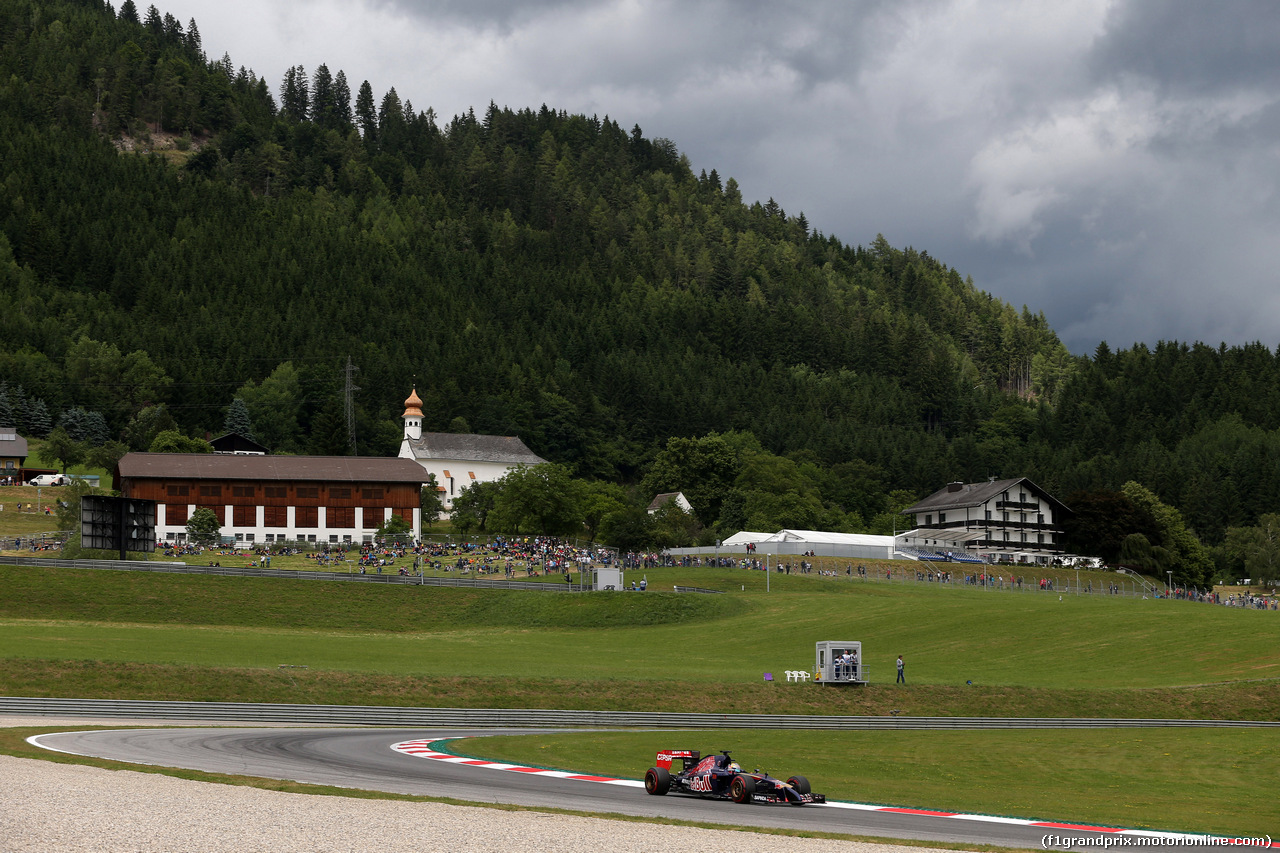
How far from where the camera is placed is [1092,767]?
29453 millimetres

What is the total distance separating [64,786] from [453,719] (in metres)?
20.8

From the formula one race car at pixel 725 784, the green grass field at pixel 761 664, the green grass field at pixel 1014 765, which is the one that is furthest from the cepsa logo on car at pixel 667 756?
the green grass field at pixel 761 664

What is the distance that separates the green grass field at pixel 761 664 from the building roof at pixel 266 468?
40.1 metres

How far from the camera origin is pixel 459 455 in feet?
610

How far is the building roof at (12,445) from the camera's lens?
15462 centimetres

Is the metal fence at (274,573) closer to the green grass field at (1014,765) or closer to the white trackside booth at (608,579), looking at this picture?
the white trackside booth at (608,579)

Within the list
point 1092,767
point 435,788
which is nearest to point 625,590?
point 1092,767

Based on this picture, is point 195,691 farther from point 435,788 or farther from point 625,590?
point 625,590

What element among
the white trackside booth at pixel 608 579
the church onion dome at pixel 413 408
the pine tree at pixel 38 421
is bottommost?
the white trackside booth at pixel 608 579

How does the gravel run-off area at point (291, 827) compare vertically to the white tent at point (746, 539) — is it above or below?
below

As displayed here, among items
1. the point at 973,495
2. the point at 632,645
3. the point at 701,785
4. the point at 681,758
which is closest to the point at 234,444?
the point at 973,495

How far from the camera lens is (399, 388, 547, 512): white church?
183 metres

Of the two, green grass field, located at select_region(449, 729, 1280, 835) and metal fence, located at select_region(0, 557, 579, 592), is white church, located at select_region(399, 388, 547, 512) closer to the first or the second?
metal fence, located at select_region(0, 557, 579, 592)

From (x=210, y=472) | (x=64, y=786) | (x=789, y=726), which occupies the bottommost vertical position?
(x=789, y=726)
